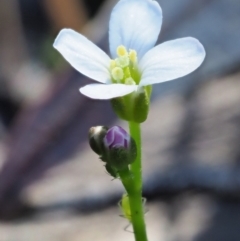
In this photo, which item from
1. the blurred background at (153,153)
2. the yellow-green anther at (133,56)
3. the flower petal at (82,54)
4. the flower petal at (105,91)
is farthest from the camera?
the blurred background at (153,153)

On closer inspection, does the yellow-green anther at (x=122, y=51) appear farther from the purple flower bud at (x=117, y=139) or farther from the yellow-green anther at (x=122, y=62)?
the purple flower bud at (x=117, y=139)

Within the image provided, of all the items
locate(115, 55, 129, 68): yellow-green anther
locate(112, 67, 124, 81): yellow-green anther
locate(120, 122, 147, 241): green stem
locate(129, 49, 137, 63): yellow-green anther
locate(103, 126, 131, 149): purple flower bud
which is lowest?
locate(120, 122, 147, 241): green stem

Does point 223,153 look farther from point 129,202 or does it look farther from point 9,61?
point 9,61

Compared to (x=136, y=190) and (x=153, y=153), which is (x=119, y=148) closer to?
(x=136, y=190)

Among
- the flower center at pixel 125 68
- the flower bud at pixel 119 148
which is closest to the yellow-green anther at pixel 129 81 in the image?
the flower center at pixel 125 68

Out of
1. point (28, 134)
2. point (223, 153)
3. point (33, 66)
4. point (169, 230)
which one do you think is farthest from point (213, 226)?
point (33, 66)

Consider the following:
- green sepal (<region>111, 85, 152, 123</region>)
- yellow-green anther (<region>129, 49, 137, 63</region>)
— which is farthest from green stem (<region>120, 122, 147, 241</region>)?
yellow-green anther (<region>129, 49, 137, 63</region>)

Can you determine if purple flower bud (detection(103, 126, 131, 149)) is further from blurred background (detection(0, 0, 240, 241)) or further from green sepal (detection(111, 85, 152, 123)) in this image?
blurred background (detection(0, 0, 240, 241))
